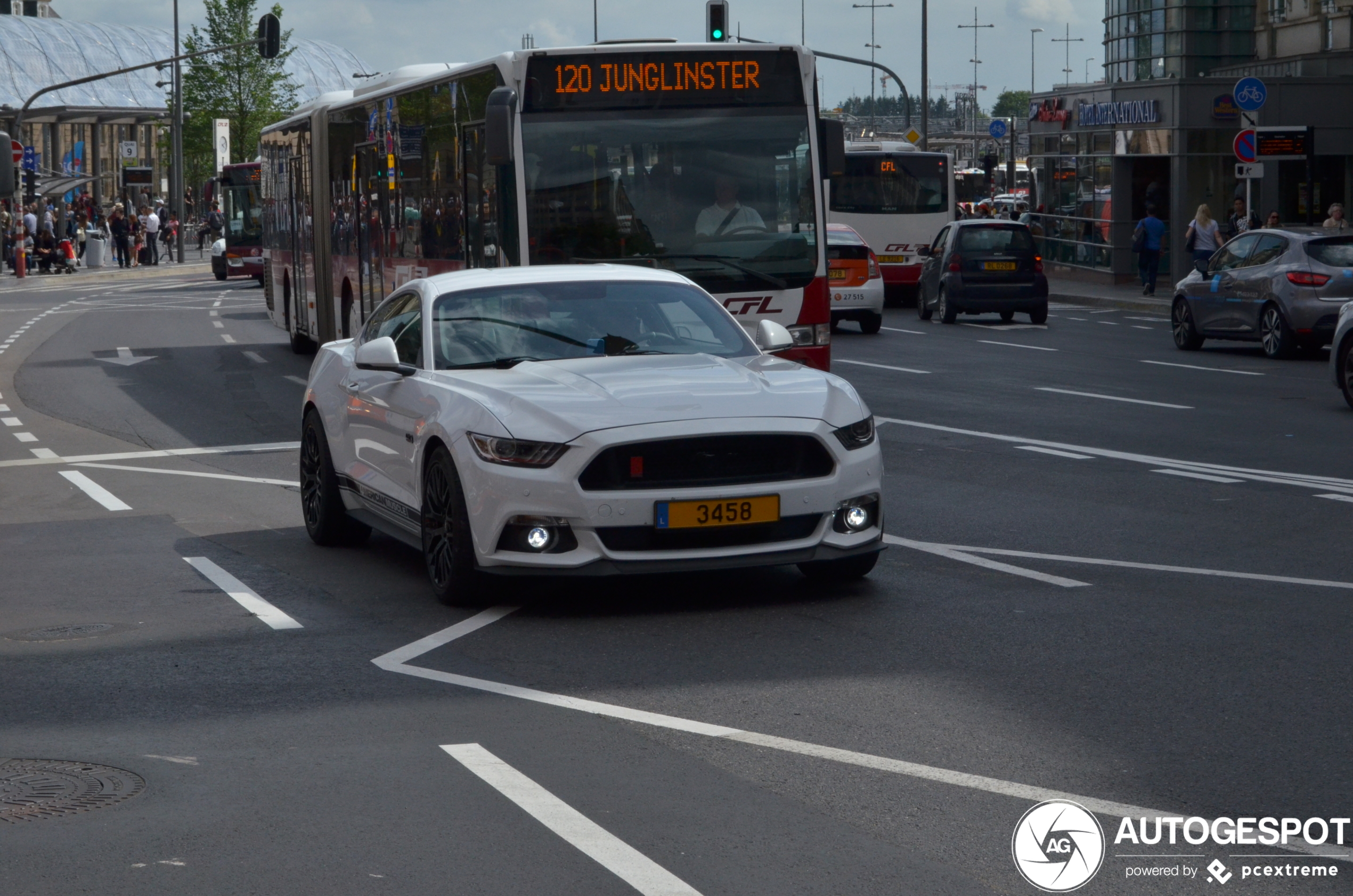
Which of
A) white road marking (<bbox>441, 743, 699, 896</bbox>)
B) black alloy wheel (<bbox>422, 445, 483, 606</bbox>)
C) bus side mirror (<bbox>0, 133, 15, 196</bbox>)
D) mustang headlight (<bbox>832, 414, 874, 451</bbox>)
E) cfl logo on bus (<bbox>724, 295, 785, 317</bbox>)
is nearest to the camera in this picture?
white road marking (<bbox>441, 743, 699, 896</bbox>)

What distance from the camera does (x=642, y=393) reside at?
28.4 ft

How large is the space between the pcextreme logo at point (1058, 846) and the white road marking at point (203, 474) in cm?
893

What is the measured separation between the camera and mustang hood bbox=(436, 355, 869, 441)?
8.41 m

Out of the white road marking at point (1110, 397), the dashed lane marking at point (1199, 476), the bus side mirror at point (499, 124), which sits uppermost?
the bus side mirror at point (499, 124)

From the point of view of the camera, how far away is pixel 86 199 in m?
77.9

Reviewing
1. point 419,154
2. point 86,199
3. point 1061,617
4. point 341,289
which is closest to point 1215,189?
point 341,289

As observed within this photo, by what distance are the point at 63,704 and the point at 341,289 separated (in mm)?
15769

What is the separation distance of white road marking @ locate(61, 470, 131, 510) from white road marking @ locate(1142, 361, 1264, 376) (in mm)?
12718

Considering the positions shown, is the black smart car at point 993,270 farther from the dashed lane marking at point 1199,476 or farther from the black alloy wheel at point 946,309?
the dashed lane marking at point 1199,476

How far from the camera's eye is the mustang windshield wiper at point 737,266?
1457 centimetres

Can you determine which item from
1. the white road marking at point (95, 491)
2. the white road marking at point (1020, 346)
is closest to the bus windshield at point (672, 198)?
the white road marking at point (95, 491)

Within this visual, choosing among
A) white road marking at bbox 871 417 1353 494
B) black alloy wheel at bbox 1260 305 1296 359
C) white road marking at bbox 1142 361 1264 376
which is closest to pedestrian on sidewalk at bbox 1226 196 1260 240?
black alloy wheel at bbox 1260 305 1296 359

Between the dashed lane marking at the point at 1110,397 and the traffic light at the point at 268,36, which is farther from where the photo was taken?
the traffic light at the point at 268,36

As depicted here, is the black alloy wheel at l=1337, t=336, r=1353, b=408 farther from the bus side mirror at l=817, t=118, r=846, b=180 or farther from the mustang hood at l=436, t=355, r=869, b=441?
the mustang hood at l=436, t=355, r=869, b=441
